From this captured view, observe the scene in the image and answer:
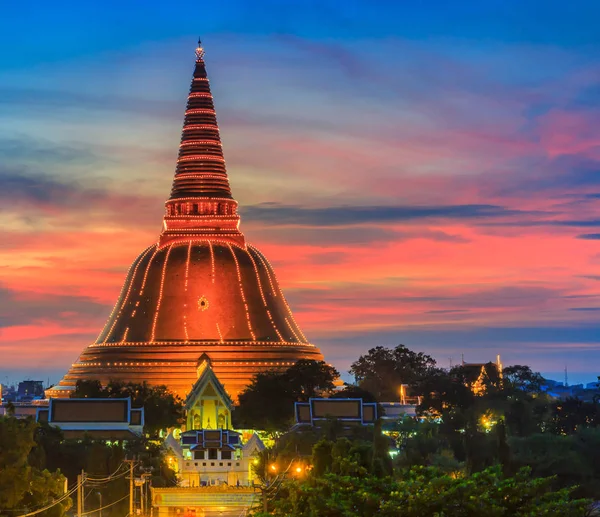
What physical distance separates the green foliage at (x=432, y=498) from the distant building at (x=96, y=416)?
1984 inches

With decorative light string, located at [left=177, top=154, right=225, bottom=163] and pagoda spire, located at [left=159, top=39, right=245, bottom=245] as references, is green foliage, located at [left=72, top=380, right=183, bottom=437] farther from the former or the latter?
decorative light string, located at [left=177, top=154, right=225, bottom=163]

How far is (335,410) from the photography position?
92.8 m

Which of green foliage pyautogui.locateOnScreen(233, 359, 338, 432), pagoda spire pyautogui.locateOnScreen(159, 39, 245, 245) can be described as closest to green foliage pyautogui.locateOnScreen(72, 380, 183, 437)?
green foliage pyautogui.locateOnScreen(233, 359, 338, 432)

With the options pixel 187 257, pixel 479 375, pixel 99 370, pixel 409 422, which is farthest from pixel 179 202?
pixel 479 375

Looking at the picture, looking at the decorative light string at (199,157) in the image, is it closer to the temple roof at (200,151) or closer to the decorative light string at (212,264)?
the temple roof at (200,151)

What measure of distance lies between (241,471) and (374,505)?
46.6 meters

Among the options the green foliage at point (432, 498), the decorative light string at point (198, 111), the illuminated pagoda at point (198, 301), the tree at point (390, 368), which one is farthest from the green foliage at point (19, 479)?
the tree at point (390, 368)

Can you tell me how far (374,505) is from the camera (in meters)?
36.4

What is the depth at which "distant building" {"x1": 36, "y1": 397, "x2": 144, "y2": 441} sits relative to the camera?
87.6 m

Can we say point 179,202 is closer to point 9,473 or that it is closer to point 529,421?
point 529,421

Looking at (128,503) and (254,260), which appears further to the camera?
(254,260)

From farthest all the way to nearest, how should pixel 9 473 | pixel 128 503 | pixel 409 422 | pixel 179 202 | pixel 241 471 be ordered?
pixel 179 202
pixel 409 422
pixel 241 471
pixel 128 503
pixel 9 473

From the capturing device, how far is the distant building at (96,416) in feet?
287

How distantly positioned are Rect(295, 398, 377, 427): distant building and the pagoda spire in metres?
16.3
